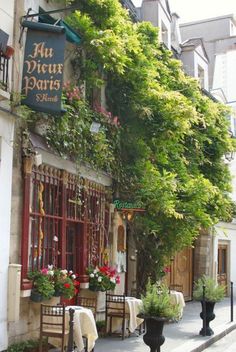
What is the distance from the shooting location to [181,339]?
11.3 meters

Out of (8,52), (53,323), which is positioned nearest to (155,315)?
(53,323)

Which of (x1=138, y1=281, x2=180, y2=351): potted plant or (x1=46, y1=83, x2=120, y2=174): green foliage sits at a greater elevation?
(x1=46, y1=83, x2=120, y2=174): green foliage

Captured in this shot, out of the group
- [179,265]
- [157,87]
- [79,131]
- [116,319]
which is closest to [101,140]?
[79,131]

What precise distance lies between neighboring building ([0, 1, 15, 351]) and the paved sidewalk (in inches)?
88.3

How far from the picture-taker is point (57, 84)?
8344 mm

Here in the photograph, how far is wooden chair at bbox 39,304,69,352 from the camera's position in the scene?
27.5 ft

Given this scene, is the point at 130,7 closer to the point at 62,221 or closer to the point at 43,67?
the point at 43,67

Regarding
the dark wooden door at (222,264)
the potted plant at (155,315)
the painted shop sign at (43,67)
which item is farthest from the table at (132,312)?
the dark wooden door at (222,264)

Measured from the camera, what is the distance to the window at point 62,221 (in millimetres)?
9289

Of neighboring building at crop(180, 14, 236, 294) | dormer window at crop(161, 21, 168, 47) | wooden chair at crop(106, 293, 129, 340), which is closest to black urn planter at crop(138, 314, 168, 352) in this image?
wooden chair at crop(106, 293, 129, 340)

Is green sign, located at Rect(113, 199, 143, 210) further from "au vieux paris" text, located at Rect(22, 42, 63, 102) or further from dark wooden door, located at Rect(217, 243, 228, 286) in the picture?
dark wooden door, located at Rect(217, 243, 228, 286)

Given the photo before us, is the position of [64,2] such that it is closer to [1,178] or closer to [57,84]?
[57,84]

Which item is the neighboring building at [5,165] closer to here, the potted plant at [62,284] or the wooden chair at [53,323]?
the wooden chair at [53,323]

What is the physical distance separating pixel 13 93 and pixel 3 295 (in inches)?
122
